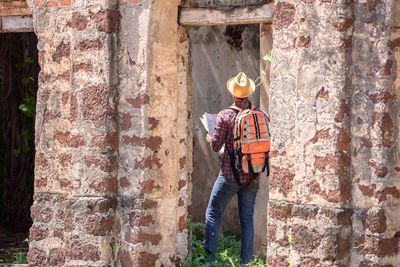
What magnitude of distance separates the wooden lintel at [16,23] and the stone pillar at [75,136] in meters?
0.41

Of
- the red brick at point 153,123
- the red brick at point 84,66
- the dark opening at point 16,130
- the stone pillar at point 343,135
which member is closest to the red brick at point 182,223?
the red brick at point 153,123

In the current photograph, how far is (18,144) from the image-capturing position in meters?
9.39

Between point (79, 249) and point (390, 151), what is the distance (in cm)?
262

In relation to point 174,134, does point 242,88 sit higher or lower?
higher

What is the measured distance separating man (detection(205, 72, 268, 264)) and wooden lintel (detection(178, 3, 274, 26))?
0.74 metres

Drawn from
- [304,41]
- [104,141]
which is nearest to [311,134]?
[304,41]

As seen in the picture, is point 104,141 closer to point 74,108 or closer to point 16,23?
point 74,108

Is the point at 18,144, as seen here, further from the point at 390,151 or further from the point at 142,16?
the point at 390,151

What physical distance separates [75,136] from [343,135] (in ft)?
7.40

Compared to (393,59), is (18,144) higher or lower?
lower

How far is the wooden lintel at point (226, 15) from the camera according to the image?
18.2ft

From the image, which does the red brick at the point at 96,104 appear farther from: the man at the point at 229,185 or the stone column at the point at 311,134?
the stone column at the point at 311,134

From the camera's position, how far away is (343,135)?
478 centimetres

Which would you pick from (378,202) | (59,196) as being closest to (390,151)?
(378,202)
